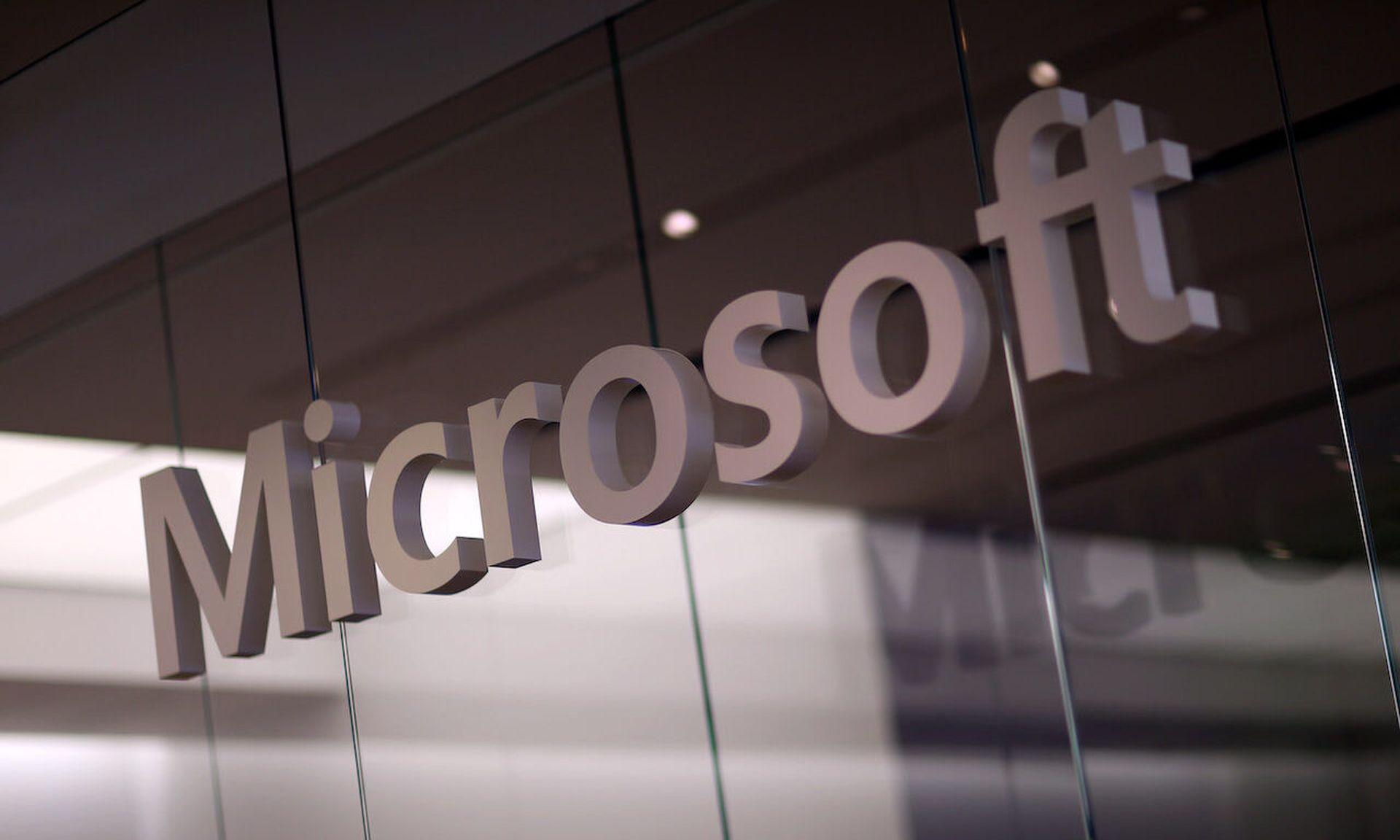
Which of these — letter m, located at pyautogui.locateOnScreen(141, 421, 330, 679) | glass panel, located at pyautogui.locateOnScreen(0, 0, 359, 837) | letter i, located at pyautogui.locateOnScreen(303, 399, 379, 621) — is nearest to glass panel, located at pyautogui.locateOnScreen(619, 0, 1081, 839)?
letter i, located at pyautogui.locateOnScreen(303, 399, 379, 621)

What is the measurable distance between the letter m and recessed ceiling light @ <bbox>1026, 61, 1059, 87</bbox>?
1569 mm

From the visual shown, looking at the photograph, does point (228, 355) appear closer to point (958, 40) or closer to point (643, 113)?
point (643, 113)

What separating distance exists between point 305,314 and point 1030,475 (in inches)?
73.9

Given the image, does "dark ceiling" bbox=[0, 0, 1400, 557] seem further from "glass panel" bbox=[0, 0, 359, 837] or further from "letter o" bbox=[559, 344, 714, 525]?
"letter o" bbox=[559, 344, 714, 525]

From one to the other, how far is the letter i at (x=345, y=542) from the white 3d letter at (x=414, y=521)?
8 cm

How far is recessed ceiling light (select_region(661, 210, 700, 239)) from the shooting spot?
10.2 ft

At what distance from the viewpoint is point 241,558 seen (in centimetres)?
318

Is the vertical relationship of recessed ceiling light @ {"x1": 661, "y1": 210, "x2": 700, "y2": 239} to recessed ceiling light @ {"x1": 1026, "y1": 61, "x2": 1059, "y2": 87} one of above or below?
below

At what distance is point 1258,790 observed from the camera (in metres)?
2.28

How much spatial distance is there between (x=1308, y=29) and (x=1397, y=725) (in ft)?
3.34

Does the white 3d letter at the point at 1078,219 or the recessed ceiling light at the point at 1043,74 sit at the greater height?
the recessed ceiling light at the point at 1043,74

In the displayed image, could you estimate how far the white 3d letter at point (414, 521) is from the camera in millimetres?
2863

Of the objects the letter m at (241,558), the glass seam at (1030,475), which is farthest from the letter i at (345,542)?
the glass seam at (1030,475)

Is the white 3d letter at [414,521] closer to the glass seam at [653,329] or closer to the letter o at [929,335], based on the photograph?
the glass seam at [653,329]
